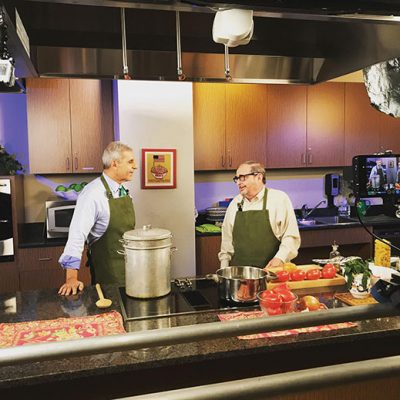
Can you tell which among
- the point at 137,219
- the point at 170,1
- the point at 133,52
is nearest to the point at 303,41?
the point at 133,52

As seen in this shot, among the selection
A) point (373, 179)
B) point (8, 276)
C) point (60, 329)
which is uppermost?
point (373, 179)

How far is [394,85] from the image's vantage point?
2262mm

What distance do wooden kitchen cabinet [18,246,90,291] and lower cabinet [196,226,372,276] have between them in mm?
1341

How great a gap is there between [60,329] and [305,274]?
132 centimetres

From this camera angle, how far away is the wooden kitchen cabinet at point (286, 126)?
480 cm

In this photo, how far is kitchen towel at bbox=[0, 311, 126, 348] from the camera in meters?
1.73

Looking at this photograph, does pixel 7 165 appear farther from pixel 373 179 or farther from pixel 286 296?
pixel 373 179

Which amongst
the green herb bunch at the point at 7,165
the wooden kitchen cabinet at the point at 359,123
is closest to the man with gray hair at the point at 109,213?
the green herb bunch at the point at 7,165

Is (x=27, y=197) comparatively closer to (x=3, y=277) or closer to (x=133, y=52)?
(x=3, y=277)

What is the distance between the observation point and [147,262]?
211 cm

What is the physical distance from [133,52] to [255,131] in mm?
2381

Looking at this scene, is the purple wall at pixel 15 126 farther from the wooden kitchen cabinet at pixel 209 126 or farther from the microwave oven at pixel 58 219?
the wooden kitchen cabinet at pixel 209 126

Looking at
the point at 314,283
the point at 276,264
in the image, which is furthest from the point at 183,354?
the point at 276,264

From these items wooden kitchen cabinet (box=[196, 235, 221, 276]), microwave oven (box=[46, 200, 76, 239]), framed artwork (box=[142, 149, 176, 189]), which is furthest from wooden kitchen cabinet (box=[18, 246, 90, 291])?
wooden kitchen cabinet (box=[196, 235, 221, 276])
